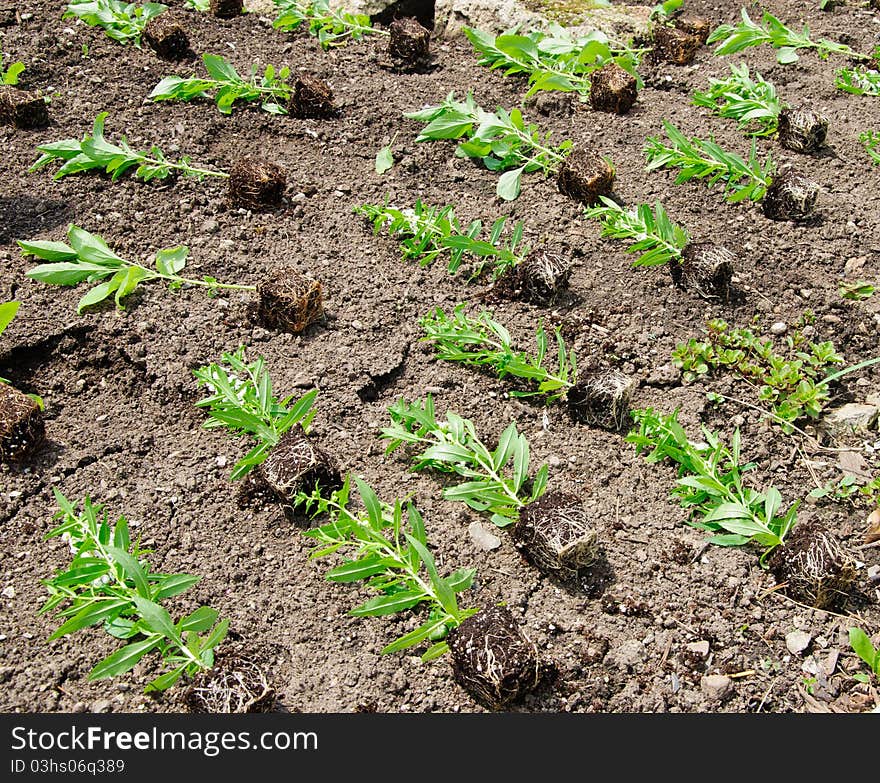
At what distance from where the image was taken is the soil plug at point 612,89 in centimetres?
436

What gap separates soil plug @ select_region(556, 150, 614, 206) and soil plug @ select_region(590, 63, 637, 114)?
595 mm

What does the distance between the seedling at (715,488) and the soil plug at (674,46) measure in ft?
8.55

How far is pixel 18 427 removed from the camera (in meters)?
2.93

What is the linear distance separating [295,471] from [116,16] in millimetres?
3485

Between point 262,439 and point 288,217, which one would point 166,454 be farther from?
point 288,217

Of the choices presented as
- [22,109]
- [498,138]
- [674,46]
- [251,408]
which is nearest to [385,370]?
[251,408]

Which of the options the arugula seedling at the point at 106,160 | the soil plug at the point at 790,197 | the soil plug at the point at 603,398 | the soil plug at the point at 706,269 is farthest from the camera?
the arugula seedling at the point at 106,160

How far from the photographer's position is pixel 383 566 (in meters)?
2.55

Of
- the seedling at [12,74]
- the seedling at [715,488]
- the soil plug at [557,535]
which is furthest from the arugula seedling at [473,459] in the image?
the seedling at [12,74]

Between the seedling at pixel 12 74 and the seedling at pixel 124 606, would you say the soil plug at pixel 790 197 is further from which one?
the seedling at pixel 12 74

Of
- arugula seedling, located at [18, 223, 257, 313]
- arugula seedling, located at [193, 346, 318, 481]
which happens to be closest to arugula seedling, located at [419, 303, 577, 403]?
arugula seedling, located at [193, 346, 318, 481]

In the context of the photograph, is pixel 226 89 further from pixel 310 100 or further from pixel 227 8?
pixel 227 8

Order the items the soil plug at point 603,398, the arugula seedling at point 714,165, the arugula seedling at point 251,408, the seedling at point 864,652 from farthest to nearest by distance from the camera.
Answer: the arugula seedling at point 714,165 < the soil plug at point 603,398 < the arugula seedling at point 251,408 < the seedling at point 864,652

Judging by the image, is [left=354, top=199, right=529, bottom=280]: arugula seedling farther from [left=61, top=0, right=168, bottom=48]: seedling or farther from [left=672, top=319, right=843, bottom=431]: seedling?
[left=61, top=0, right=168, bottom=48]: seedling
